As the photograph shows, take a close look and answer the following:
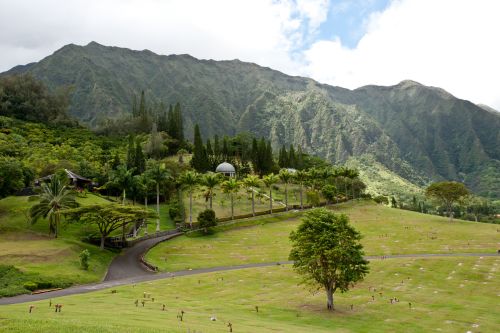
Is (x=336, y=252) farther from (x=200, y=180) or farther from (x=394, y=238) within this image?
(x=200, y=180)

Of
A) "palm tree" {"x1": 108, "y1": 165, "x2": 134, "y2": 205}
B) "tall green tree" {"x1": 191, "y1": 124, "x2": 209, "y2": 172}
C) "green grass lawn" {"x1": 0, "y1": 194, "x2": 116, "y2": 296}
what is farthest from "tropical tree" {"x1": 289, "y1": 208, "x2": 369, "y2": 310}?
"tall green tree" {"x1": 191, "y1": 124, "x2": 209, "y2": 172}

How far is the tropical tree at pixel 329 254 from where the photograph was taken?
45.0 m

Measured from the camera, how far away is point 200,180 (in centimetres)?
10106

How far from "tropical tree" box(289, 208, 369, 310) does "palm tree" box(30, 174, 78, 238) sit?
46.5 m

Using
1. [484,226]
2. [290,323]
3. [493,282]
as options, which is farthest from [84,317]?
[484,226]

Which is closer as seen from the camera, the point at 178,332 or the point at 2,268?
the point at 178,332

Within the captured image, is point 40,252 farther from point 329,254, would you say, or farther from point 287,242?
point 287,242

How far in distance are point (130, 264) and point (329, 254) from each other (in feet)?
121

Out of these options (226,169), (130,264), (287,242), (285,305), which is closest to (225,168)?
(226,169)

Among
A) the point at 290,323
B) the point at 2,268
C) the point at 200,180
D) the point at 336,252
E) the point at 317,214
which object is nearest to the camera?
the point at 290,323

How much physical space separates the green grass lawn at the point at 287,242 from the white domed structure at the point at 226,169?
45.6 metres

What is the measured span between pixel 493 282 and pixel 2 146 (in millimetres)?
132686

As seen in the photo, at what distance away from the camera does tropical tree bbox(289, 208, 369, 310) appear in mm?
45031

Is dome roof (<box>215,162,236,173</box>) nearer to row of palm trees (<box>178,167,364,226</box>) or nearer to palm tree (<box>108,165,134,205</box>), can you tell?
row of palm trees (<box>178,167,364,226</box>)
